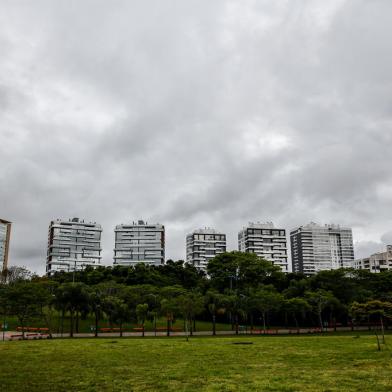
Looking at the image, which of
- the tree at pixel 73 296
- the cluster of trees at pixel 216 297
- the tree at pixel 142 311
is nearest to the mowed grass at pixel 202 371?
the cluster of trees at pixel 216 297

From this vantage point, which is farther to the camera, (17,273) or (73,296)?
(17,273)

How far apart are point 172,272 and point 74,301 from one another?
166ft

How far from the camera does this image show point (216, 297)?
64.9 metres

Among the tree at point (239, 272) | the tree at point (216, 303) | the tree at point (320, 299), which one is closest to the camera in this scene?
the tree at point (216, 303)

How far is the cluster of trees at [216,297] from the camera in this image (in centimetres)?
5569

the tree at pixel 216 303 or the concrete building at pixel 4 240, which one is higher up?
the concrete building at pixel 4 240

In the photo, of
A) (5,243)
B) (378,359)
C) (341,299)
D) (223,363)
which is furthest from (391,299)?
(5,243)

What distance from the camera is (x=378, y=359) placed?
24094mm

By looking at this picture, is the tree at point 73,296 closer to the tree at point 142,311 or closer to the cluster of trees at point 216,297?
the cluster of trees at point 216,297

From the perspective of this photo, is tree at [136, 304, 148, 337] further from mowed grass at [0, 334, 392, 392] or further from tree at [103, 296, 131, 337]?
mowed grass at [0, 334, 392, 392]

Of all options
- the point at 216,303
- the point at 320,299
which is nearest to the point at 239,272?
the point at 320,299

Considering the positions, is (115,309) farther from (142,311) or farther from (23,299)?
(23,299)

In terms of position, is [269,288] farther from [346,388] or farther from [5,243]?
[5,243]

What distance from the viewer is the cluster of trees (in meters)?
55.7
